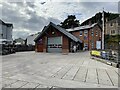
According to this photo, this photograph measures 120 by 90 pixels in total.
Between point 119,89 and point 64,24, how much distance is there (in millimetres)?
66110

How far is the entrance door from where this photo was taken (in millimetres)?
26484

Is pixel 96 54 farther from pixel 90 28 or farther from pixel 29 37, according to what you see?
pixel 29 37

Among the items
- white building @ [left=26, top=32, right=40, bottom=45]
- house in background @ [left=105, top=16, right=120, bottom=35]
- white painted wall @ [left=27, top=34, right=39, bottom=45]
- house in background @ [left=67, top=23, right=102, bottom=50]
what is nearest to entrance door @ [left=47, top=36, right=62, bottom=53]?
house in background @ [left=67, top=23, right=102, bottom=50]

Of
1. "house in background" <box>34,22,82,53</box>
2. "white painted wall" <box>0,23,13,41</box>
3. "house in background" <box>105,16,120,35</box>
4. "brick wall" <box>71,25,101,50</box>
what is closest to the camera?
"house in background" <box>34,22,82,53</box>

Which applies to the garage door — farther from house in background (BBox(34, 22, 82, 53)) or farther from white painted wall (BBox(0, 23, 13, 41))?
white painted wall (BBox(0, 23, 13, 41))

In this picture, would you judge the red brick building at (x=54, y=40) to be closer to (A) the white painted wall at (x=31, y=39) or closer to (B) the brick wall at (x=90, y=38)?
(B) the brick wall at (x=90, y=38)

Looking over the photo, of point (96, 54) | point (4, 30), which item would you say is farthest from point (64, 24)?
point (96, 54)

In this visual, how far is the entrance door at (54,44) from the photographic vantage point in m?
26.5

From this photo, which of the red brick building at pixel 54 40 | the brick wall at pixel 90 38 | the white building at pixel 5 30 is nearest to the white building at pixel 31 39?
the white building at pixel 5 30

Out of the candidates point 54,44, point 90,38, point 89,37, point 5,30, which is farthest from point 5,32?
point 90,38

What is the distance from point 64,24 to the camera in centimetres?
7031

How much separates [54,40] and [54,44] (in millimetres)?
734

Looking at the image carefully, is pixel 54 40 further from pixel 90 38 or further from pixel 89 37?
pixel 90 38

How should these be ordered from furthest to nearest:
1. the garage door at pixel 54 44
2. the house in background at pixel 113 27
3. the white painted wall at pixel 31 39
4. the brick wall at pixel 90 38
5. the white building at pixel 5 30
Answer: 1. the white painted wall at pixel 31 39
2. the house in background at pixel 113 27
3. the white building at pixel 5 30
4. the brick wall at pixel 90 38
5. the garage door at pixel 54 44
